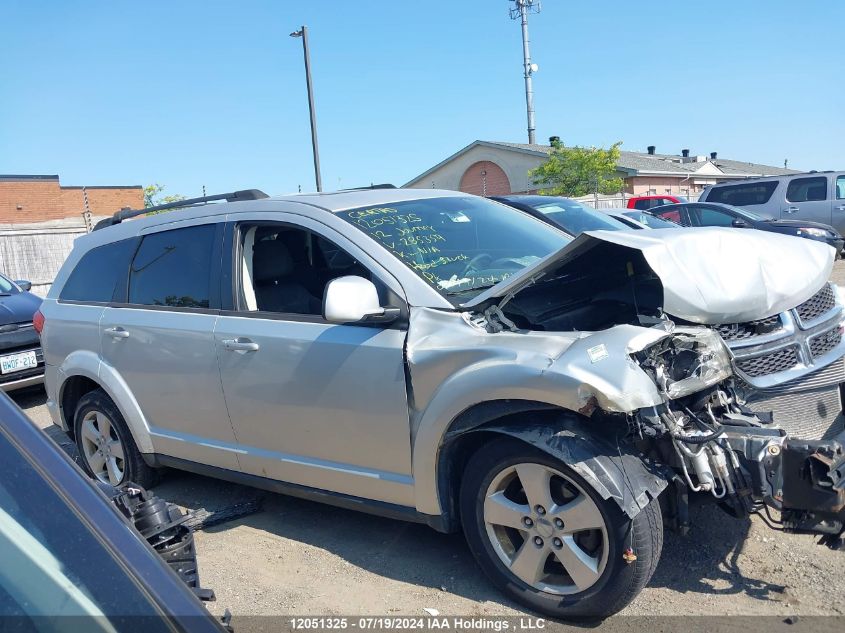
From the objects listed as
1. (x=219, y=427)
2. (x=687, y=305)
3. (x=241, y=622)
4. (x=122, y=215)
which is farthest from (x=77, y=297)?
(x=687, y=305)

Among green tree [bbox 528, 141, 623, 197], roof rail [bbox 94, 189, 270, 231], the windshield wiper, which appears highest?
green tree [bbox 528, 141, 623, 197]

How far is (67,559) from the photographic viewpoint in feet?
4.24

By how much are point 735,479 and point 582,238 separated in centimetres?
113

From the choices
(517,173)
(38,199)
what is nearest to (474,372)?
(517,173)

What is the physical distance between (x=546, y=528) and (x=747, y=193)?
16132mm

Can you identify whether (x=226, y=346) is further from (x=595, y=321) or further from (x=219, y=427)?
(x=595, y=321)

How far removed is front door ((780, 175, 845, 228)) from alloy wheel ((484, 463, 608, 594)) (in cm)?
1552

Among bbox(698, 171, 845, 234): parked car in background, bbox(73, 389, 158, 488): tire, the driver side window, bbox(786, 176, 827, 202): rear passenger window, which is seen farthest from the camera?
bbox(786, 176, 827, 202): rear passenger window

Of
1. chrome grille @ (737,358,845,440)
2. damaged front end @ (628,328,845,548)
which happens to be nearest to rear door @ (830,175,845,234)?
Result: chrome grille @ (737,358,845,440)

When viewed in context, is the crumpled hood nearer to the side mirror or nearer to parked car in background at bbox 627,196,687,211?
the side mirror

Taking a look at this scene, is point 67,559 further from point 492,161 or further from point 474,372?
point 492,161

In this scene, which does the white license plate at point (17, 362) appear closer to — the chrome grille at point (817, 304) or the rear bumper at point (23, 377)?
the rear bumper at point (23, 377)

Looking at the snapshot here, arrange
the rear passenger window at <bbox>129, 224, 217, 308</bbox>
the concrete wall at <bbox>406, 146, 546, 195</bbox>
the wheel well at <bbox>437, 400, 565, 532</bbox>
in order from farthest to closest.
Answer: the concrete wall at <bbox>406, 146, 546, 195</bbox> < the rear passenger window at <bbox>129, 224, 217, 308</bbox> < the wheel well at <bbox>437, 400, 565, 532</bbox>

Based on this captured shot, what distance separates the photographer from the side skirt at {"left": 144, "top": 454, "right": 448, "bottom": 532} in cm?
349
